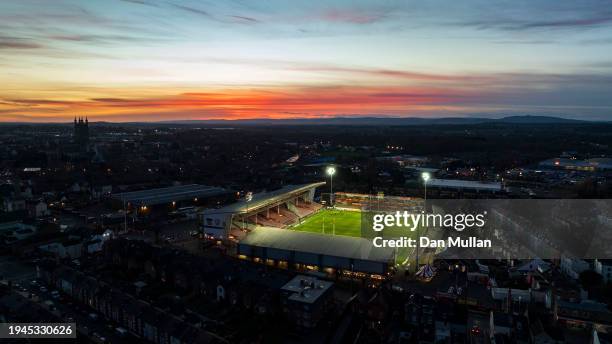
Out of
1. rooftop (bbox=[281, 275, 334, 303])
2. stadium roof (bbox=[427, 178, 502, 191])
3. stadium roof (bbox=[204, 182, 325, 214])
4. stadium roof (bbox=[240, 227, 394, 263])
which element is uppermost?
stadium roof (bbox=[204, 182, 325, 214])

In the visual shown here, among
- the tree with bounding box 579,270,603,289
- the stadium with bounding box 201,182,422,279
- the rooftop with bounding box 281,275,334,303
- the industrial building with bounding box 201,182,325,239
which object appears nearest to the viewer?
the rooftop with bounding box 281,275,334,303

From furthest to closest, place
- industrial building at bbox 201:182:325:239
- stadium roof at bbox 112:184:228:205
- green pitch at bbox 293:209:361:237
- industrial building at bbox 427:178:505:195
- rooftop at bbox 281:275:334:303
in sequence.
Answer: industrial building at bbox 427:178:505:195
stadium roof at bbox 112:184:228:205
green pitch at bbox 293:209:361:237
industrial building at bbox 201:182:325:239
rooftop at bbox 281:275:334:303

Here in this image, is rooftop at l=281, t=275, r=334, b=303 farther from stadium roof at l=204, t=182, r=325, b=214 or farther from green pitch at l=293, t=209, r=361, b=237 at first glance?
green pitch at l=293, t=209, r=361, b=237

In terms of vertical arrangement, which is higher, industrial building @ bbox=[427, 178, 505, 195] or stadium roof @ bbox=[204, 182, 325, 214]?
stadium roof @ bbox=[204, 182, 325, 214]

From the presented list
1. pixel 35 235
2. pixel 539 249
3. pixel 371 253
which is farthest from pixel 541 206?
pixel 35 235

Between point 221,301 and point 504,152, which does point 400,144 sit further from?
point 221,301

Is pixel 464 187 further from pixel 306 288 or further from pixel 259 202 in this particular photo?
pixel 306 288

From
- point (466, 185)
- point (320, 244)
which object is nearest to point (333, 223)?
point (320, 244)

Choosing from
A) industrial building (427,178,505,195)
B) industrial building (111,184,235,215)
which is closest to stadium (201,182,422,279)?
industrial building (111,184,235,215)
